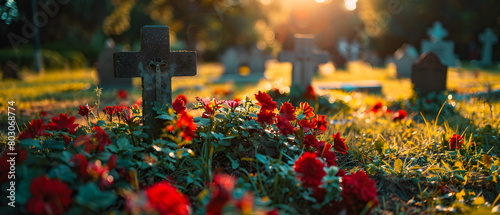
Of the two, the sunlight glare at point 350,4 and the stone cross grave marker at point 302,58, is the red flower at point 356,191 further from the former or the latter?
the sunlight glare at point 350,4

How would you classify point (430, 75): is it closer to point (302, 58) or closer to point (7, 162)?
point (302, 58)

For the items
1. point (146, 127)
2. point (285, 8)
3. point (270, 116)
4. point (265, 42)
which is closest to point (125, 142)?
point (146, 127)

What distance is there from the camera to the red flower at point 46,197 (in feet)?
5.20

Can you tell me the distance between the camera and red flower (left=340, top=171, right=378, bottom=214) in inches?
83.1

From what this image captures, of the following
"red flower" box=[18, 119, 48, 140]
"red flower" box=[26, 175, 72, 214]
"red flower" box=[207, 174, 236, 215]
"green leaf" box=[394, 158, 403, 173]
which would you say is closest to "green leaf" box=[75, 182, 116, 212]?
"red flower" box=[26, 175, 72, 214]

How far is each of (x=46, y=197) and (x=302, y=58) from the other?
689cm

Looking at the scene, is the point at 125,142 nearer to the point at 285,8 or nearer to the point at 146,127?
the point at 146,127

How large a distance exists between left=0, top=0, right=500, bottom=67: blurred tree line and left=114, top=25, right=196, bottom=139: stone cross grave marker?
1543 cm

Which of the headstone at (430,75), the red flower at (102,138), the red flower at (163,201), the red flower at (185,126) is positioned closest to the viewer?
the red flower at (163,201)

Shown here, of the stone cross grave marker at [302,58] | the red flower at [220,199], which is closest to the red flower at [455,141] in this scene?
the red flower at [220,199]

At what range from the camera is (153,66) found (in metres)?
3.03

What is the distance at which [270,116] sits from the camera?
271cm

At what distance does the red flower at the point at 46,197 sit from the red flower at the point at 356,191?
1.36 metres

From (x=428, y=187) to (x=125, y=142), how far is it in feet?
6.50
